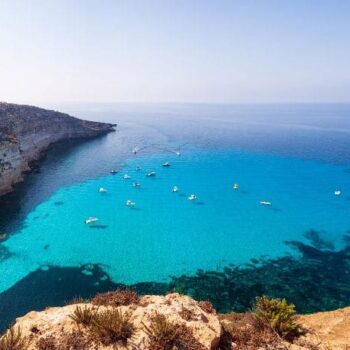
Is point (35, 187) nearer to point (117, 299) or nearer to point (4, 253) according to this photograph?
point (4, 253)

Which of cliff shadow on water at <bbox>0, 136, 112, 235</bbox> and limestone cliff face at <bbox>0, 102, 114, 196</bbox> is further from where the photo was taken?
limestone cliff face at <bbox>0, 102, 114, 196</bbox>

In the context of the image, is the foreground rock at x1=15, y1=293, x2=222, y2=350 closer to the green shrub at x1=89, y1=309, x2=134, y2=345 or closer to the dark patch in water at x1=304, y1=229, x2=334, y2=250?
the green shrub at x1=89, y1=309, x2=134, y2=345

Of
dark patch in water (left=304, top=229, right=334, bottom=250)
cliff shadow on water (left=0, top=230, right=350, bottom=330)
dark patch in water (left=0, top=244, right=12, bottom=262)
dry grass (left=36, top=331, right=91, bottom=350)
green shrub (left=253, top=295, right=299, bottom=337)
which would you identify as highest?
dry grass (left=36, top=331, right=91, bottom=350)

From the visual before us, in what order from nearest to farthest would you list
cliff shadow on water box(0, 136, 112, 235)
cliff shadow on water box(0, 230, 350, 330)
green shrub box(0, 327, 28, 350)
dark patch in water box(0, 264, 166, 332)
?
1. green shrub box(0, 327, 28, 350)
2. dark patch in water box(0, 264, 166, 332)
3. cliff shadow on water box(0, 230, 350, 330)
4. cliff shadow on water box(0, 136, 112, 235)

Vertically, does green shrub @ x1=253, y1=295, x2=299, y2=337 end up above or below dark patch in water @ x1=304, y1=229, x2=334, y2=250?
above

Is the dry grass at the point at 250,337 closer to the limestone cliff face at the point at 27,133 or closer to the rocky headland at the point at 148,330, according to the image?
the rocky headland at the point at 148,330

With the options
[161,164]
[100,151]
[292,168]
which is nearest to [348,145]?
[292,168]

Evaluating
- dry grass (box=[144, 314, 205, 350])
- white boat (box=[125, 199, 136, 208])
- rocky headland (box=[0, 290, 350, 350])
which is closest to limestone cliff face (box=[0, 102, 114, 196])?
white boat (box=[125, 199, 136, 208])
